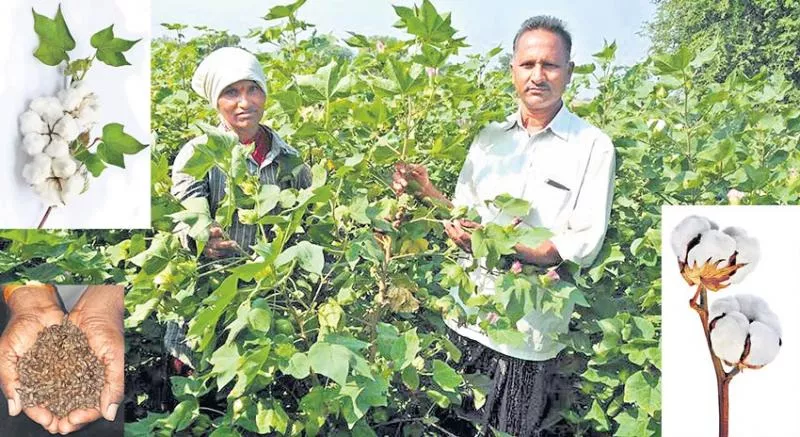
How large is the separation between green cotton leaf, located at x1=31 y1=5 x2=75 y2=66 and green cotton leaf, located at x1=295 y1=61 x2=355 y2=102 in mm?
616

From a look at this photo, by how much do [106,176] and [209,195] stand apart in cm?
29

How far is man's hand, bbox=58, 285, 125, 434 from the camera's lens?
288 cm

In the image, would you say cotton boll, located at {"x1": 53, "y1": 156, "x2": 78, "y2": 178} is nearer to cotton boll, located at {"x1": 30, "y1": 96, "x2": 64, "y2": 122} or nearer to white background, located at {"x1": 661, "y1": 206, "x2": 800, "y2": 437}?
cotton boll, located at {"x1": 30, "y1": 96, "x2": 64, "y2": 122}

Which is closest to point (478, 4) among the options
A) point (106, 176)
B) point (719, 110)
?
point (719, 110)

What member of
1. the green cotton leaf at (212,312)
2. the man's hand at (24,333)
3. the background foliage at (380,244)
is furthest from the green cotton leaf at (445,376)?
the man's hand at (24,333)

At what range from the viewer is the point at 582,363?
2986 millimetres

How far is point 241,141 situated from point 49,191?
0.51 meters

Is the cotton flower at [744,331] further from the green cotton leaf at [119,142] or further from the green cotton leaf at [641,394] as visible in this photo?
the green cotton leaf at [119,142]

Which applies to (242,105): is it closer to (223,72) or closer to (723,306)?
(223,72)

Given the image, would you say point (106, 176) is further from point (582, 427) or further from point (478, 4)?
point (582, 427)

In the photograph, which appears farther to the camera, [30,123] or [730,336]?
[730,336]

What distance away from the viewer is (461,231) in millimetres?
2838

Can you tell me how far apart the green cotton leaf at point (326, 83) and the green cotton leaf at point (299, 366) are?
63 centimetres

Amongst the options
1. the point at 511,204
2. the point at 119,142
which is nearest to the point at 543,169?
the point at 511,204
